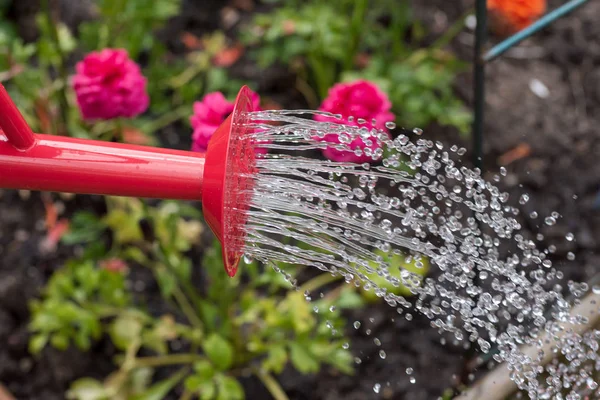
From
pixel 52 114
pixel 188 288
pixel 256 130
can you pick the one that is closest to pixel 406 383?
pixel 188 288

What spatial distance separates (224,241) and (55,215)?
1238mm

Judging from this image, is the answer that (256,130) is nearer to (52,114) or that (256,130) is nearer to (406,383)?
(406,383)

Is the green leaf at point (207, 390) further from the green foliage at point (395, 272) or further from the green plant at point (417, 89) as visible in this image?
the green plant at point (417, 89)

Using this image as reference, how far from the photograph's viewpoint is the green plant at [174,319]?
140 centimetres

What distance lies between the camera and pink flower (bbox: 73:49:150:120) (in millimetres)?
1302

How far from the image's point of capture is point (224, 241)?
0.79 metres

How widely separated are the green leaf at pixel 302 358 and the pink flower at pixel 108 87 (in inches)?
22.5

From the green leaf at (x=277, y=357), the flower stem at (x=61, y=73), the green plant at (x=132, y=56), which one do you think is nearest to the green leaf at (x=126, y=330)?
the green leaf at (x=277, y=357)

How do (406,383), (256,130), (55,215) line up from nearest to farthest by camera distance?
(256,130), (406,383), (55,215)

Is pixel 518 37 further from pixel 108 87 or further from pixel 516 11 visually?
pixel 516 11

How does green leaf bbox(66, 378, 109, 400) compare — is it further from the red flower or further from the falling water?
the red flower

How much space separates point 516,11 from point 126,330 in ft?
4.65

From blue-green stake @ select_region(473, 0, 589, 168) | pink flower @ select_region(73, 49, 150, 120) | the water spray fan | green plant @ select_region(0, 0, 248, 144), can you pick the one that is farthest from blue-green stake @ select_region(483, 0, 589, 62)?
green plant @ select_region(0, 0, 248, 144)

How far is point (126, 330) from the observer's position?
5.17ft
